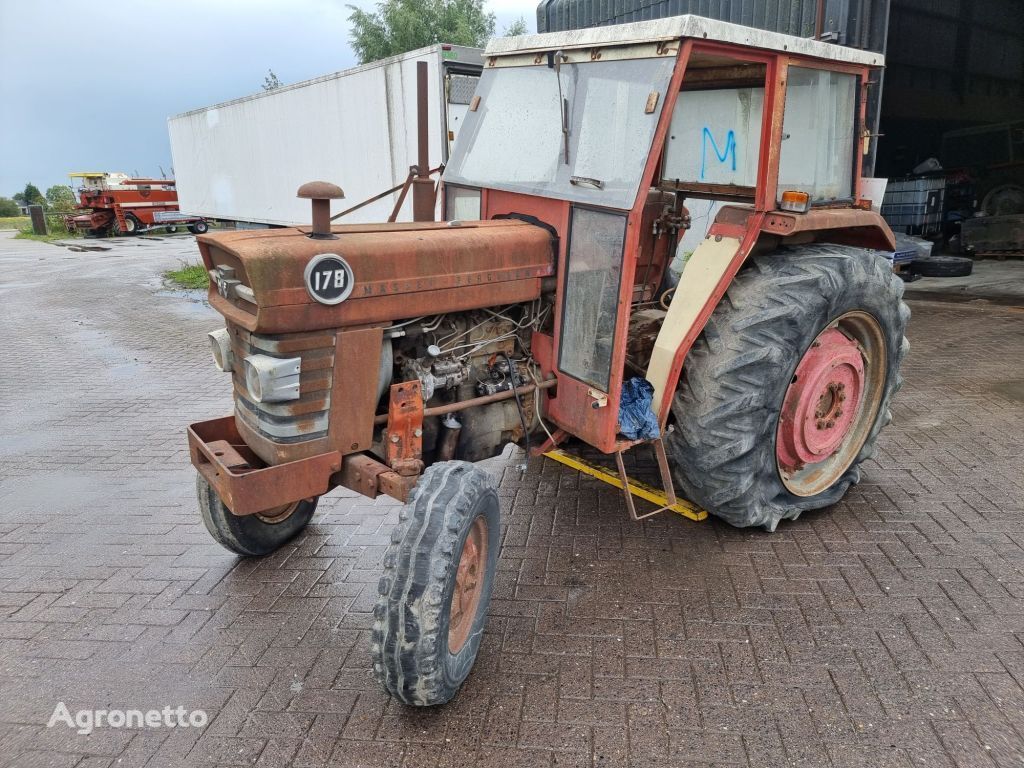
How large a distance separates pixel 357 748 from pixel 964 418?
482 cm

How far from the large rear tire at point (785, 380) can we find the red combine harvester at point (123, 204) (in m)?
23.9

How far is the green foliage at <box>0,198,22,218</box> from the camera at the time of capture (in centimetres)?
3475

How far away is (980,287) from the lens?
10203 millimetres

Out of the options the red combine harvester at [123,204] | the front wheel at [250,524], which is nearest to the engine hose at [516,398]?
the front wheel at [250,524]

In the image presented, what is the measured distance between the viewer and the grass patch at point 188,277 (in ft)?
44.7

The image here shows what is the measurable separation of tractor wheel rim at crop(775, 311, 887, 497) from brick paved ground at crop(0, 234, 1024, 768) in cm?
28

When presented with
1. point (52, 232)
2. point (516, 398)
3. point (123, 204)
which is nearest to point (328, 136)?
point (516, 398)

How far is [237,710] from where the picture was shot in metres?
2.66

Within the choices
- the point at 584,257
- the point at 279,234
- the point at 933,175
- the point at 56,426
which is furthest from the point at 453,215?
the point at 933,175

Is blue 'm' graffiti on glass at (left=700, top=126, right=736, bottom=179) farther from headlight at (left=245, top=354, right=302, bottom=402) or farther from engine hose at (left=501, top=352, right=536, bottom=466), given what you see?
headlight at (left=245, top=354, right=302, bottom=402)

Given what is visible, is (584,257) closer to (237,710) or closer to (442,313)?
(442,313)

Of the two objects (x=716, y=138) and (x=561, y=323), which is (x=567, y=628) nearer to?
(x=561, y=323)

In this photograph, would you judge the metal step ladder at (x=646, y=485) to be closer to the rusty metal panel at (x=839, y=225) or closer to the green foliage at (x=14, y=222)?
the rusty metal panel at (x=839, y=225)

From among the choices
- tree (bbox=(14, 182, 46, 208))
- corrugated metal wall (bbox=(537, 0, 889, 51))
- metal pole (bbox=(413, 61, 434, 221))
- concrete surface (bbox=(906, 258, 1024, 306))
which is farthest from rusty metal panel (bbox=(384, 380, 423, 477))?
tree (bbox=(14, 182, 46, 208))
